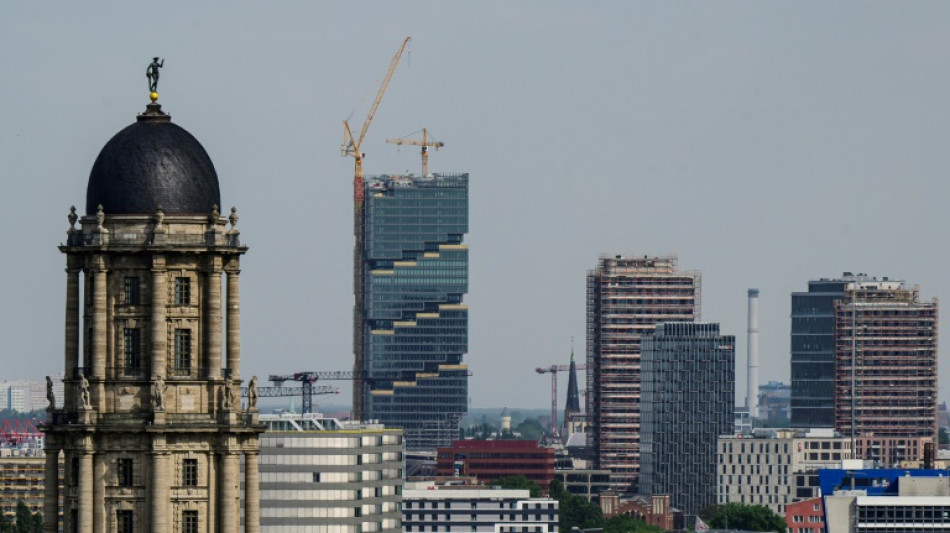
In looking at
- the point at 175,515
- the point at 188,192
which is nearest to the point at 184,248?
the point at 188,192

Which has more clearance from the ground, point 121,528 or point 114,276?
point 114,276

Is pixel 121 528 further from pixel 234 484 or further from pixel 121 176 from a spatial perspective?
pixel 121 176

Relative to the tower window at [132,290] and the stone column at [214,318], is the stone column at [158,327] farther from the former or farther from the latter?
the stone column at [214,318]

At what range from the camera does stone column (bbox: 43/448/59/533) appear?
291 ft

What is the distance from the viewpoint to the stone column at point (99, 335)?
86.8m

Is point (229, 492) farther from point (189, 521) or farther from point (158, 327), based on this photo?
point (158, 327)

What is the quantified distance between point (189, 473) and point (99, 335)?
4.50 meters

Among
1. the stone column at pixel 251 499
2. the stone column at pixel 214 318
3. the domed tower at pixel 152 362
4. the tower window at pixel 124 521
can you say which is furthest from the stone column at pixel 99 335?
the stone column at pixel 251 499

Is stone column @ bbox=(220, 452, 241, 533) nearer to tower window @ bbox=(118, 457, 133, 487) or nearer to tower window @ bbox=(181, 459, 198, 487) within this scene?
tower window @ bbox=(181, 459, 198, 487)

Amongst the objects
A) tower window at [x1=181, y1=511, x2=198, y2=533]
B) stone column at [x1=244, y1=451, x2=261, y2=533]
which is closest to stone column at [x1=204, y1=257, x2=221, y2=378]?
stone column at [x1=244, y1=451, x2=261, y2=533]

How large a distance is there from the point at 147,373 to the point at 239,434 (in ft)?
9.79

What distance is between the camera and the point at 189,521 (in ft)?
287

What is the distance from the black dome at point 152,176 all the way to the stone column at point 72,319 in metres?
1.81

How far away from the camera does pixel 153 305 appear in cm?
8681
